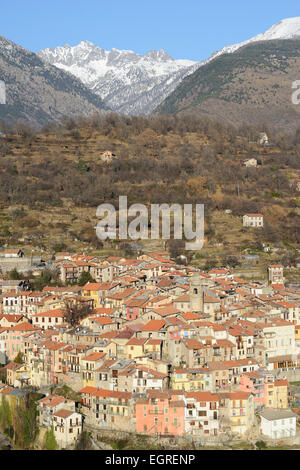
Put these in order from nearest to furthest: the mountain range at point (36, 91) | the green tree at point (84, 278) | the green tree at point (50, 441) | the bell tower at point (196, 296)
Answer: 1. the green tree at point (50, 441)
2. the bell tower at point (196, 296)
3. the green tree at point (84, 278)
4. the mountain range at point (36, 91)

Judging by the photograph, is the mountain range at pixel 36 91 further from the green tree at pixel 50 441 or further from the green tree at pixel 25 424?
the green tree at pixel 50 441

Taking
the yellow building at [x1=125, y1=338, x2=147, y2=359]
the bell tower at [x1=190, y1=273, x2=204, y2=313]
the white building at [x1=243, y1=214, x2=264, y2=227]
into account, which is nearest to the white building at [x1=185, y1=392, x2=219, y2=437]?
the yellow building at [x1=125, y1=338, x2=147, y2=359]

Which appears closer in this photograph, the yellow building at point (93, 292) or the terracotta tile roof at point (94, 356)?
the terracotta tile roof at point (94, 356)

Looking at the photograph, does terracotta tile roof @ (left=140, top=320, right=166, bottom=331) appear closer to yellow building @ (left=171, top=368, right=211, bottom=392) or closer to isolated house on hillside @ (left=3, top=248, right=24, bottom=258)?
yellow building @ (left=171, top=368, right=211, bottom=392)

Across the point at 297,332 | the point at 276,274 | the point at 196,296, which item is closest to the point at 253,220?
the point at 276,274

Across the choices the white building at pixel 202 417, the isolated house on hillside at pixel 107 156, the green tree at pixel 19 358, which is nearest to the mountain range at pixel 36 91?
the isolated house on hillside at pixel 107 156

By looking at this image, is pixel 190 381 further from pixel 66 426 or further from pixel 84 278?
pixel 84 278

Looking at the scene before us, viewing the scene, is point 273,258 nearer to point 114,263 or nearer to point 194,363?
point 114,263
